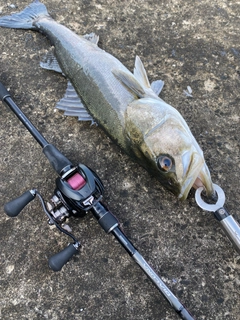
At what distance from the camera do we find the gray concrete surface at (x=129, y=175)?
2.27 metres

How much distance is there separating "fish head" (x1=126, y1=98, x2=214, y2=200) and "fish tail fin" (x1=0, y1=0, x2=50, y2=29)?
1670 millimetres

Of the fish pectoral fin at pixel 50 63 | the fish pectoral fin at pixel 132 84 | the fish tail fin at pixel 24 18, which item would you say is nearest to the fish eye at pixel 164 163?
the fish pectoral fin at pixel 132 84

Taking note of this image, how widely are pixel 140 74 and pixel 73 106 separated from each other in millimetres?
686

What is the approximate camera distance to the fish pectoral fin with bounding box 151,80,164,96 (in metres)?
3.02

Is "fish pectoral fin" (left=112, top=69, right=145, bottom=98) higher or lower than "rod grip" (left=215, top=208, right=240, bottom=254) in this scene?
higher

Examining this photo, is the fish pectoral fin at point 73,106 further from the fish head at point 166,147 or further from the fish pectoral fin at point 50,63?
the fish head at point 166,147

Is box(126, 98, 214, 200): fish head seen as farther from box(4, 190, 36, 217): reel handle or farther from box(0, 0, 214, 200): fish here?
box(4, 190, 36, 217): reel handle

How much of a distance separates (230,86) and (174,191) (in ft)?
4.28

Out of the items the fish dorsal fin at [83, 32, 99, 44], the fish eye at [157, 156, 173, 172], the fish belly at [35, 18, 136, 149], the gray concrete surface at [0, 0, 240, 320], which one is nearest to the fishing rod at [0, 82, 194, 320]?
the gray concrete surface at [0, 0, 240, 320]

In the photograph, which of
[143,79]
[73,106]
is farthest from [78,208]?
[143,79]

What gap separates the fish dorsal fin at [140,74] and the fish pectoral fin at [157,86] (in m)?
0.11

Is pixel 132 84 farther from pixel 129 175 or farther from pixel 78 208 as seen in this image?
pixel 78 208

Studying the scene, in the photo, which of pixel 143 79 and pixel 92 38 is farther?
pixel 92 38

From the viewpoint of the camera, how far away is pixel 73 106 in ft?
9.72
